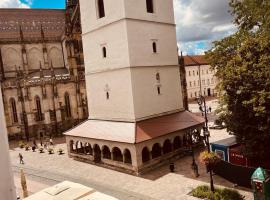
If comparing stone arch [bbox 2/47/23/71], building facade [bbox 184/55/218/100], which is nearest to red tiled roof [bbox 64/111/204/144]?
stone arch [bbox 2/47/23/71]

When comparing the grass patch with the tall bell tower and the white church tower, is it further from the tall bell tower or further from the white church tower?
the tall bell tower

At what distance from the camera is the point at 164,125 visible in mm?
28812

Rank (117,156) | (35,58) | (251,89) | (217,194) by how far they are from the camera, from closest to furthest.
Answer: (217,194)
(251,89)
(117,156)
(35,58)

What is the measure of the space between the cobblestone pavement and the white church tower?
4.61ft

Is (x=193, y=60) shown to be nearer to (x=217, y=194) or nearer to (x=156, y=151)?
(x=156, y=151)

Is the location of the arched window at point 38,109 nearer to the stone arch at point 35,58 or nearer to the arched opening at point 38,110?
the arched opening at point 38,110

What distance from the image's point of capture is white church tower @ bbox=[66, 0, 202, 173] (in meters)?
27.2

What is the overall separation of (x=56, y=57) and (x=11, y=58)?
7.57 metres

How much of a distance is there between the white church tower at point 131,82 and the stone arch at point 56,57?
972 inches

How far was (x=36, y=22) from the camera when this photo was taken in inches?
2138

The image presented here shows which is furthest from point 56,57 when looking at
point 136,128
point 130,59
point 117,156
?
point 136,128

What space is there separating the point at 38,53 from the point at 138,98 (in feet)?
105

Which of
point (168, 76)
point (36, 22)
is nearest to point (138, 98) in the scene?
point (168, 76)

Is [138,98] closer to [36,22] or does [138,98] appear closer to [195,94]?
[36,22]
